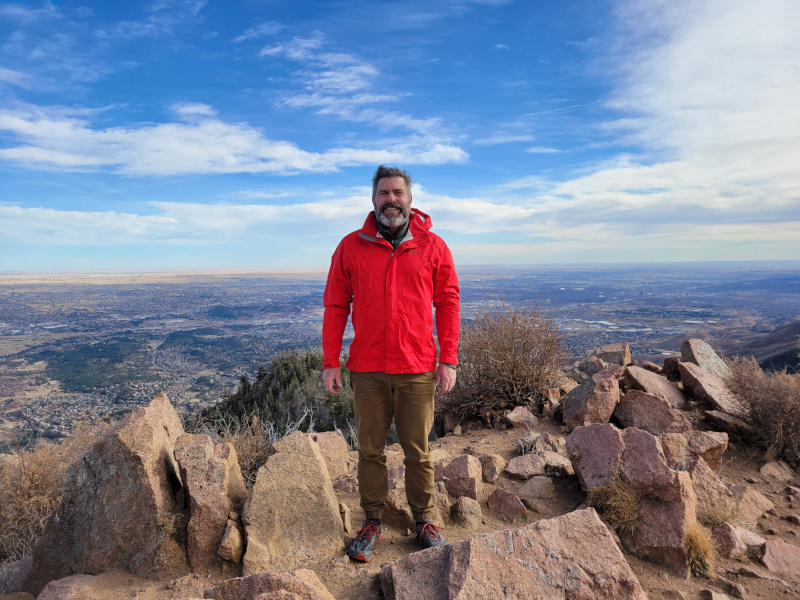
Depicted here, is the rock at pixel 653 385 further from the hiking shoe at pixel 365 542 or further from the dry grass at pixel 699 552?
the hiking shoe at pixel 365 542

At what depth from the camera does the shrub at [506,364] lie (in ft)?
20.8

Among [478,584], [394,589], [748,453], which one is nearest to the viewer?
[478,584]

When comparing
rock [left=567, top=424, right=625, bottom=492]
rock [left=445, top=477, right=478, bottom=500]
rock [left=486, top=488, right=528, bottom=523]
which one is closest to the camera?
rock [left=567, top=424, right=625, bottom=492]

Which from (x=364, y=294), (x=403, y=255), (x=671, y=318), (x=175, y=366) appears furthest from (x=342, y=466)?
(x=671, y=318)

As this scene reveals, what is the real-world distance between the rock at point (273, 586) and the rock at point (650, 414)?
418cm

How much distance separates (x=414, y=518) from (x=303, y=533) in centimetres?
83

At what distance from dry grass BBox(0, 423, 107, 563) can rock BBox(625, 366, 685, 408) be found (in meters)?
6.35

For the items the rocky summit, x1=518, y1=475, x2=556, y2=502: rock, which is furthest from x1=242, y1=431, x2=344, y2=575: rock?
x1=518, y1=475, x2=556, y2=502: rock

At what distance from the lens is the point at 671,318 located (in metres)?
33.0

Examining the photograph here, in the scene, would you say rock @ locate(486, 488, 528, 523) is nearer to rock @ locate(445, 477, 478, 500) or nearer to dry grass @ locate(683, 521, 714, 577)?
rock @ locate(445, 477, 478, 500)

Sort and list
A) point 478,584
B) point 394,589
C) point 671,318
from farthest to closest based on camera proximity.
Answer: point 671,318 → point 394,589 → point 478,584

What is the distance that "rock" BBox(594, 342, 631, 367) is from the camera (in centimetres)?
729

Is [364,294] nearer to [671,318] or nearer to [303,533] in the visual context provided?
[303,533]

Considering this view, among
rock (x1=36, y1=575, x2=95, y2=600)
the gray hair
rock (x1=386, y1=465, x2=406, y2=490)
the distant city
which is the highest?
the gray hair
